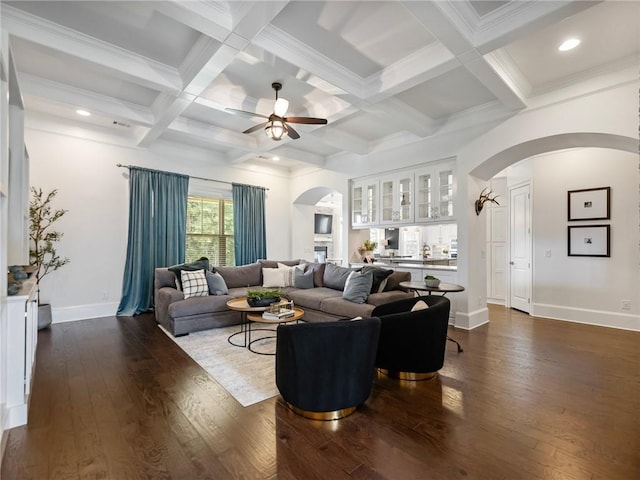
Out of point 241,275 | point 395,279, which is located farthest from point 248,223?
point 395,279

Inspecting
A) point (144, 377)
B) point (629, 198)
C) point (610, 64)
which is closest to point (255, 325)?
point (144, 377)

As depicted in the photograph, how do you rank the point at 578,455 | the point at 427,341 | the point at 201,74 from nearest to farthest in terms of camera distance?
the point at 578,455
the point at 427,341
the point at 201,74

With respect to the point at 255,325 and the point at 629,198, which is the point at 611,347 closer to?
the point at 629,198

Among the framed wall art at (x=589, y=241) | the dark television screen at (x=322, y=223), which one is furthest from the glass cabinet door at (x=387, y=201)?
the dark television screen at (x=322, y=223)

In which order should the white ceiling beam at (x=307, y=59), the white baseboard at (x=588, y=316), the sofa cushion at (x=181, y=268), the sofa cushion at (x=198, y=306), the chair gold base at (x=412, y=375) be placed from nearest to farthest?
1. the white ceiling beam at (x=307, y=59)
2. the chair gold base at (x=412, y=375)
3. the sofa cushion at (x=198, y=306)
4. the white baseboard at (x=588, y=316)
5. the sofa cushion at (x=181, y=268)

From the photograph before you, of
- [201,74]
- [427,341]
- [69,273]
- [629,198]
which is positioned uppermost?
[201,74]

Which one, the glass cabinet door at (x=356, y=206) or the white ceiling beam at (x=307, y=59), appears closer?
the white ceiling beam at (x=307, y=59)

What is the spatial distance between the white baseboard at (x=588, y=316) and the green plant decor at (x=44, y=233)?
816 cm

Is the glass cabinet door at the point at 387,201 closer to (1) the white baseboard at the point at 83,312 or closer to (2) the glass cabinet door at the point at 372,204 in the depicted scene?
(2) the glass cabinet door at the point at 372,204

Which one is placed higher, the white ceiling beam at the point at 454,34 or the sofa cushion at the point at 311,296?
the white ceiling beam at the point at 454,34

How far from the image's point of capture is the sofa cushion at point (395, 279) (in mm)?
4637

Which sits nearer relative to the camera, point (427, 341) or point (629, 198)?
point (427, 341)

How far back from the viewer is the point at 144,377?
9.53 feet

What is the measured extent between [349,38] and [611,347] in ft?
15.7
